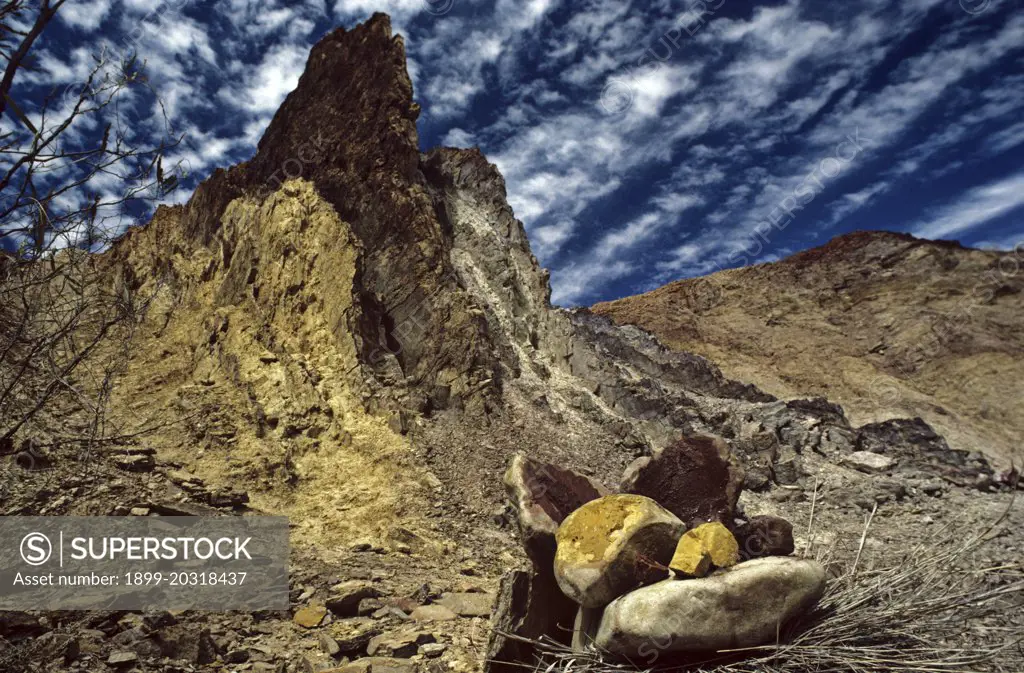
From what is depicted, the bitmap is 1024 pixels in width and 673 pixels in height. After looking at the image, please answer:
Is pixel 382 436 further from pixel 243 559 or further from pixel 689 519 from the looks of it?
pixel 689 519

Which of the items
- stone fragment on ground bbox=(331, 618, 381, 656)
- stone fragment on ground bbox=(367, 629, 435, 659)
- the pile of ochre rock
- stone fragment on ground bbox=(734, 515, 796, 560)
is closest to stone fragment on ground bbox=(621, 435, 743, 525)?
the pile of ochre rock

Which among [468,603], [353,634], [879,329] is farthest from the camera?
[879,329]

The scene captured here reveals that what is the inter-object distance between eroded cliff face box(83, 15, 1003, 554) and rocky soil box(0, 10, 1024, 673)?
0.06 metres

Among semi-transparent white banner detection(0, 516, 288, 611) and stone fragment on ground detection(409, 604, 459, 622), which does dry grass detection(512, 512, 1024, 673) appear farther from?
semi-transparent white banner detection(0, 516, 288, 611)

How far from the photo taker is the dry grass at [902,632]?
7.45 ft

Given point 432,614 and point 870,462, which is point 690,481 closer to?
point 432,614

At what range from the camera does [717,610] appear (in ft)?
7.75

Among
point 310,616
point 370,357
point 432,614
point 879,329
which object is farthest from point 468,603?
point 879,329

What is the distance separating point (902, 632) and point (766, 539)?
28.9 inches

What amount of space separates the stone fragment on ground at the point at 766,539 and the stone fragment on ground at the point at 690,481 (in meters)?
0.55

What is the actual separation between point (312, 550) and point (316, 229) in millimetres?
8907

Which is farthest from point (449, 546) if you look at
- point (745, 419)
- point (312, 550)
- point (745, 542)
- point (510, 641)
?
point (745, 419)

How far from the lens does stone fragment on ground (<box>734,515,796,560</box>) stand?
9.77 ft

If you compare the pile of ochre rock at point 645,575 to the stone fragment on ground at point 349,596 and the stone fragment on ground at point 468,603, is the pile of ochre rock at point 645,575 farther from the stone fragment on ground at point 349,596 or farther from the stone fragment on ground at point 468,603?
the stone fragment on ground at point 349,596
